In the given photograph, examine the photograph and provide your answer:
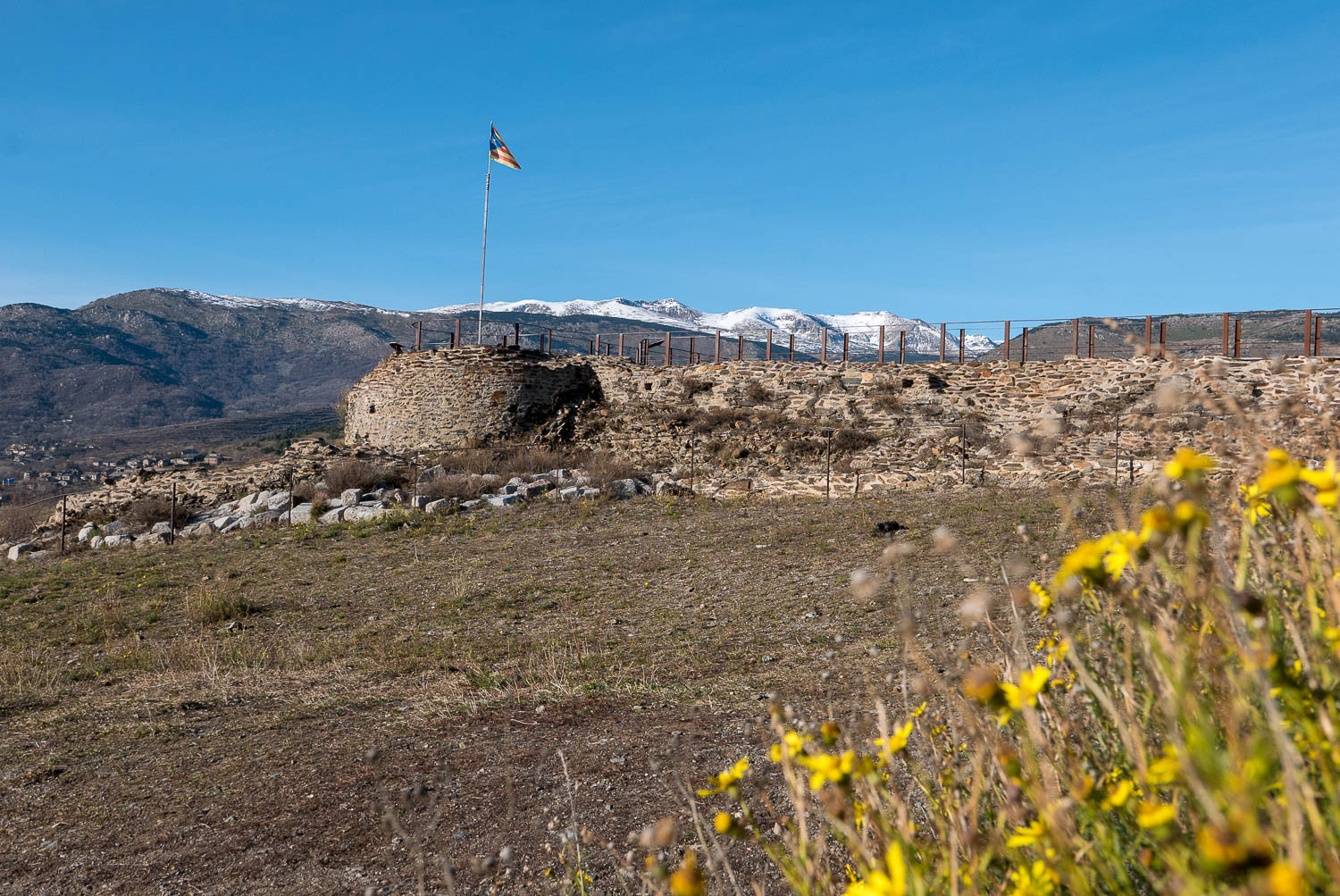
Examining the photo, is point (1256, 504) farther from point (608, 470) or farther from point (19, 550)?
point (19, 550)

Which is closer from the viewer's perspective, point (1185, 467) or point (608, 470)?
point (1185, 467)

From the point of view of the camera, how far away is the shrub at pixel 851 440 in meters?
19.0

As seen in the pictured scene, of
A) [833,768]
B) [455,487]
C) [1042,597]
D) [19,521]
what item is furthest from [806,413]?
[833,768]

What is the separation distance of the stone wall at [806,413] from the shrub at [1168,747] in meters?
12.9

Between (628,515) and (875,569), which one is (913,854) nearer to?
(875,569)

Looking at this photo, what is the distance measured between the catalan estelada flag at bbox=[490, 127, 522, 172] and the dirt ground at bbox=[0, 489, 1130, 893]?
54.9 ft

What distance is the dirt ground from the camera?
12.2 ft

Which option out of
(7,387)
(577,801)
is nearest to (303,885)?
(577,801)

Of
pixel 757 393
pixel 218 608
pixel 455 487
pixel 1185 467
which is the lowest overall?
pixel 218 608

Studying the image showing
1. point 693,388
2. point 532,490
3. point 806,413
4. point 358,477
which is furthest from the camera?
point 693,388

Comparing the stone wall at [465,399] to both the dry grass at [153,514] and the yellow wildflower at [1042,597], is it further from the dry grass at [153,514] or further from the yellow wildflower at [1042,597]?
the yellow wildflower at [1042,597]

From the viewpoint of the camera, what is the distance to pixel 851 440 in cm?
1911

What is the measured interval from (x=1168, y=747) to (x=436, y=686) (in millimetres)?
5677

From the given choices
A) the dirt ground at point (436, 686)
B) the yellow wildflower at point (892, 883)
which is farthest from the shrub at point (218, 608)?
the yellow wildflower at point (892, 883)
